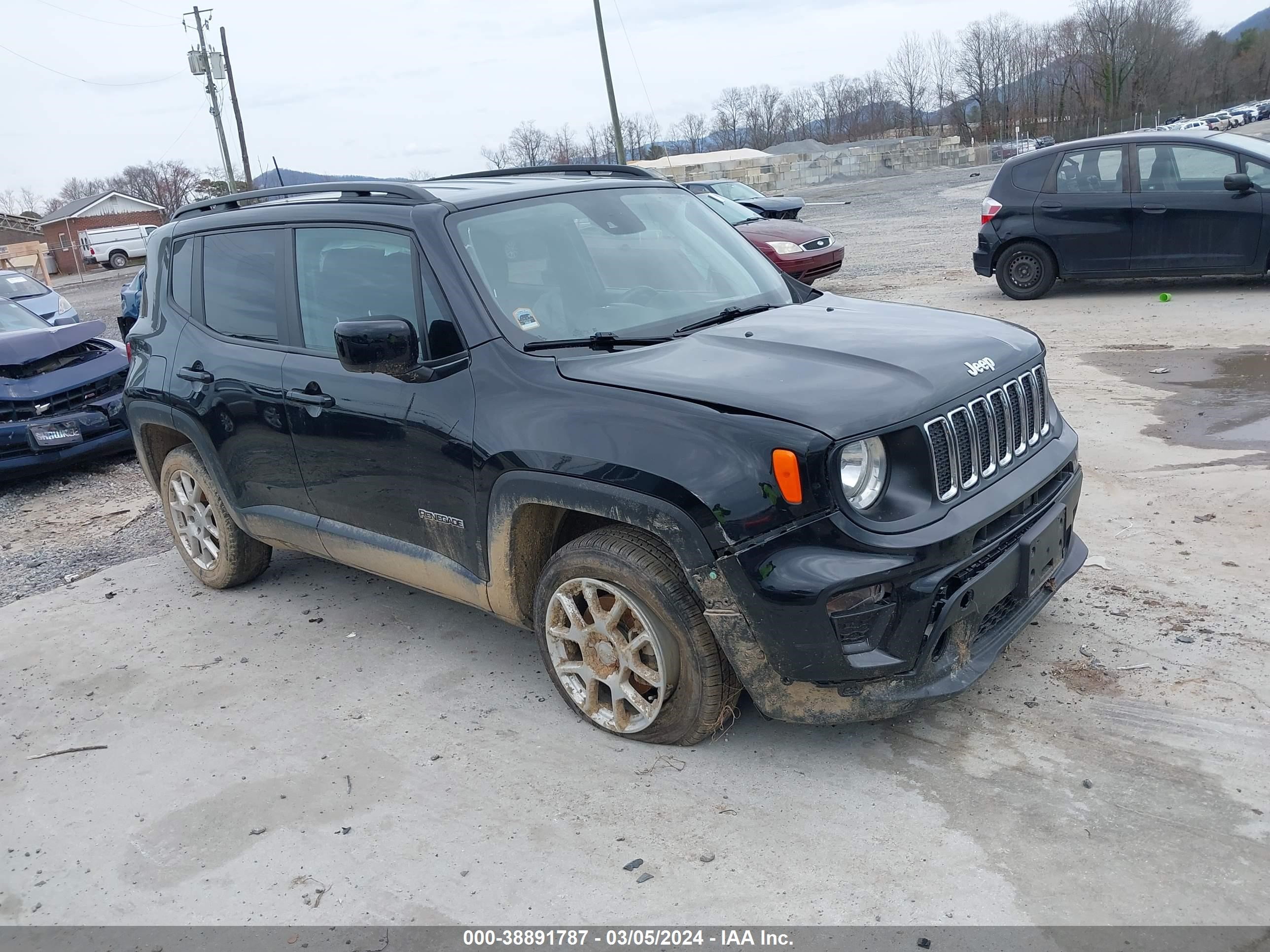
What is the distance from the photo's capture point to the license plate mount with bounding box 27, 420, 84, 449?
8.01 m

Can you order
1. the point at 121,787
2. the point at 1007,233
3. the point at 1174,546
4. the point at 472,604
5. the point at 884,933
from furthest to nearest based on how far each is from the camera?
1. the point at 1007,233
2. the point at 1174,546
3. the point at 472,604
4. the point at 121,787
5. the point at 884,933

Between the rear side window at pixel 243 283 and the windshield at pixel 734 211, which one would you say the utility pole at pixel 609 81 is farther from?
the rear side window at pixel 243 283

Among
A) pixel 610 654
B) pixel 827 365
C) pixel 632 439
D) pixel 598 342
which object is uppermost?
pixel 598 342

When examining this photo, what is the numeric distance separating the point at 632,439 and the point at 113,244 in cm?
5721

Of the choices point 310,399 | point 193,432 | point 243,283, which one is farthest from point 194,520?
point 310,399

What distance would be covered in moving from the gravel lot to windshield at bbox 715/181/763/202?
14.9m

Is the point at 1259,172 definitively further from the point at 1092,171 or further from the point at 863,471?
the point at 863,471

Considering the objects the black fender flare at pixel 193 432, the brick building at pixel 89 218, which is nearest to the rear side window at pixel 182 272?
the black fender flare at pixel 193 432

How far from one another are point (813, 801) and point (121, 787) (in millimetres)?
2529

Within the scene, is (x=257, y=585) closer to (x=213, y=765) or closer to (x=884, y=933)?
(x=213, y=765)

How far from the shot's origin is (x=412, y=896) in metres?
3.05

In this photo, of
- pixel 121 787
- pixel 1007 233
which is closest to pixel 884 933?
pixel 121 787

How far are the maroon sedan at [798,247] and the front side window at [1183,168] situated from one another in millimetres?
4112

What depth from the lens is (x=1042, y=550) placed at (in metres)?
3.56
